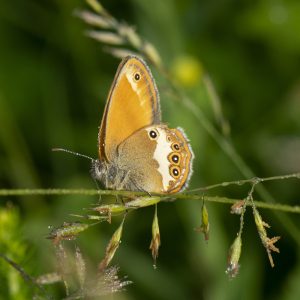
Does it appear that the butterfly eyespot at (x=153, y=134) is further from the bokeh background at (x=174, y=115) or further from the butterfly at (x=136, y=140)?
the bokeh background at (x=174, y=115)

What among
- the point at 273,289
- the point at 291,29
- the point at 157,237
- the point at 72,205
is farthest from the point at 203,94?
the point at 157,237

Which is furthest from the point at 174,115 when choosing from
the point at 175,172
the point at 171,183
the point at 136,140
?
the point at 171,183

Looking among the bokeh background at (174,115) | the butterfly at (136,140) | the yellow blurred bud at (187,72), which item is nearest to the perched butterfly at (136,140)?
the butterfly at (136,140)

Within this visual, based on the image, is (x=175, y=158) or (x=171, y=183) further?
(x=175, y=158)

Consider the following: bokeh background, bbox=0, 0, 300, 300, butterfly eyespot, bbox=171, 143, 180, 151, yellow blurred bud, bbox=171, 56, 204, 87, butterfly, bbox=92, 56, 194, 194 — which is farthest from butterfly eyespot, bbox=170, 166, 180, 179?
yellow blurred bud, bbox=171, 56, 204, 87

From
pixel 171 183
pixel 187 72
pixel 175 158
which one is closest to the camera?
pixel 171 183

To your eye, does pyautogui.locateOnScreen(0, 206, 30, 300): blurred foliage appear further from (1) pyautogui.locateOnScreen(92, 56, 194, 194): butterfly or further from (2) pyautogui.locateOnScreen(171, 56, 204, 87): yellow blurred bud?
(2) pyautogui.locateOnScreen(171, 56, 204, 87): yellow blurred bud

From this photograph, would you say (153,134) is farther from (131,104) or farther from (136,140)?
(131,104)
